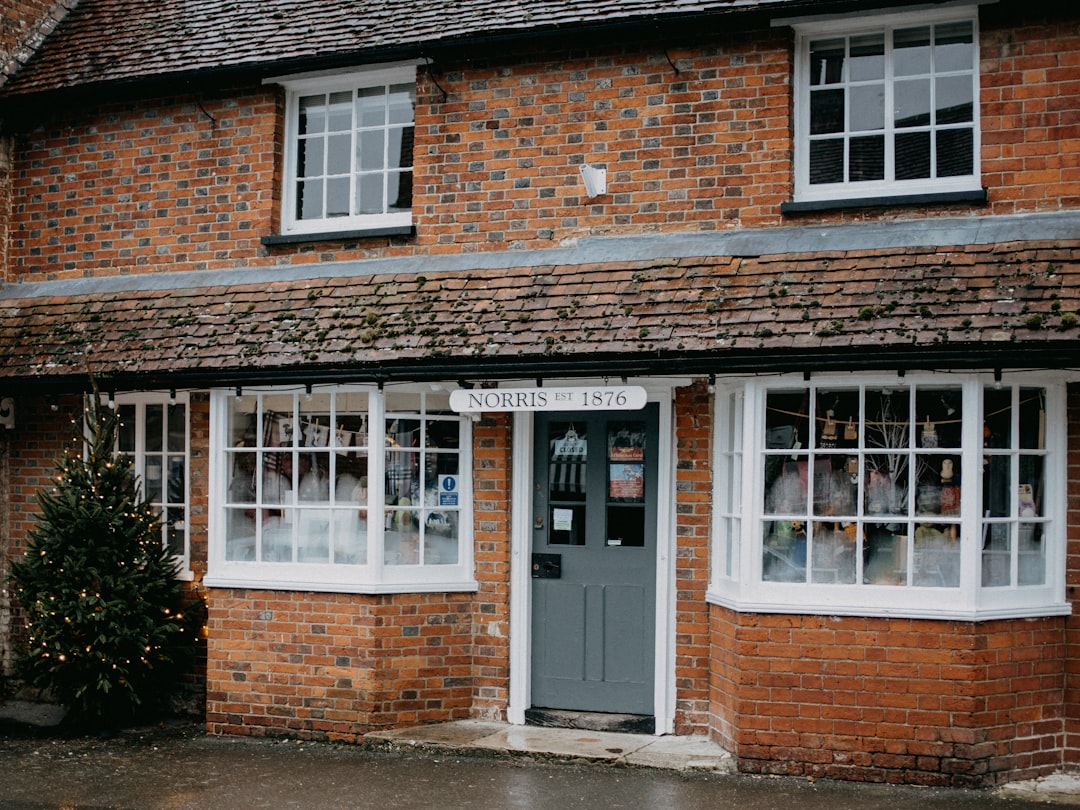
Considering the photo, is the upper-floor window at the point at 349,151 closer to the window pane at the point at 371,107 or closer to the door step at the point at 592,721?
the window pane at the point at 371,107

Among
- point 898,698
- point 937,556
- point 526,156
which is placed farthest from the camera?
point 526,156

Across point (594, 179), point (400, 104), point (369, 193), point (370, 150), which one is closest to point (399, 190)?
point (369, 193)

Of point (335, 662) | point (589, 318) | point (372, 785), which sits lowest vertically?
point (372, 785)

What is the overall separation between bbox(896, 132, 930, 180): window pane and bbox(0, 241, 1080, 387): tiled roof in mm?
770

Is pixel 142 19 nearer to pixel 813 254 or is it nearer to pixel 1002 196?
pixel 813 254

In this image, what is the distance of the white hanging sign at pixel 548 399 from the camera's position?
8523 mm

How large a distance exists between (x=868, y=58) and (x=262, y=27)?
4.91m

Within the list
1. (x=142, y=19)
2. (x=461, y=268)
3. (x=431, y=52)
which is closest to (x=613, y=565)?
(x=461, y=268)

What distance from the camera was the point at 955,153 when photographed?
8.73 m

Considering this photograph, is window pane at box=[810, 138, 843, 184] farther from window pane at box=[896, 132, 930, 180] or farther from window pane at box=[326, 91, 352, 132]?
window pane at box=[326, 91, 352, 132]

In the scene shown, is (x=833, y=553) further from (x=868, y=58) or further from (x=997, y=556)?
(x=868, y=58)

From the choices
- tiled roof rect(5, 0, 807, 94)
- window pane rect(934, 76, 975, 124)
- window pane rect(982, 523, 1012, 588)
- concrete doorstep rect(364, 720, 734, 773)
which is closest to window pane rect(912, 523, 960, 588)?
window pane rect(982, 523, 1012, 588)

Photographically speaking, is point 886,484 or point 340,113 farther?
point 340,113

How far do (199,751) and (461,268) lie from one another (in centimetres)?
391
